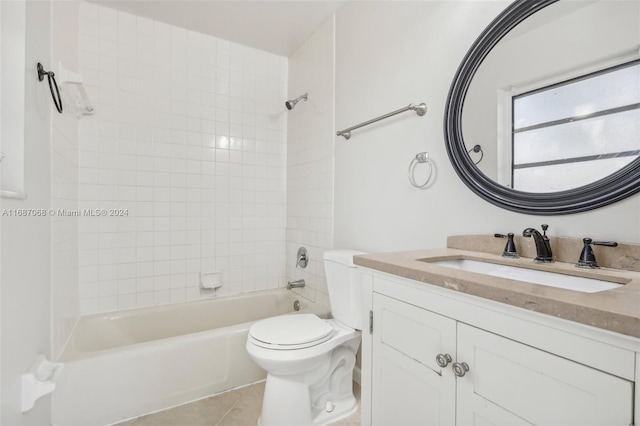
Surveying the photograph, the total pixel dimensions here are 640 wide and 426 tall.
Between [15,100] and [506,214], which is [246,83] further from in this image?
[506,214]

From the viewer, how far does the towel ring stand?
4.77 feet

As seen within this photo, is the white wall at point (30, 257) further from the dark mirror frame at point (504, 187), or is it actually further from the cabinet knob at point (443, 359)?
the dark mirror frame at point (504, 187)

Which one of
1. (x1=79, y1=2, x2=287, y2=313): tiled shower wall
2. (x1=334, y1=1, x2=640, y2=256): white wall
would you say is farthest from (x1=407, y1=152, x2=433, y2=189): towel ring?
(x1=79, y1=2, x2=287, y2=313): tiled shower wall

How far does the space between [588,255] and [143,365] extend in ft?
6.36

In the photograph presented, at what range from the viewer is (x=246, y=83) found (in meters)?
2.60

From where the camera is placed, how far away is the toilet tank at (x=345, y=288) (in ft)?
5.22

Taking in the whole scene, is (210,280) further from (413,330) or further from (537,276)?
(537,276)

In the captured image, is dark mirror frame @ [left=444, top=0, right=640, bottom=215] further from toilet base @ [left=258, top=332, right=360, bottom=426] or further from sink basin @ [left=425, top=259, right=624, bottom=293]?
toilet base @ [left=258, top=332, right=360, bottom=426]

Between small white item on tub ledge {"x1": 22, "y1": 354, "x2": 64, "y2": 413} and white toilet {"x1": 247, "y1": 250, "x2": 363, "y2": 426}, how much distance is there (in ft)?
2.46

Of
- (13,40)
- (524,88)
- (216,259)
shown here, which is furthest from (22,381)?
(524,88)

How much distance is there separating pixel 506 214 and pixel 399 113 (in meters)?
0.73

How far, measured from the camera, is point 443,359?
78 centimetres

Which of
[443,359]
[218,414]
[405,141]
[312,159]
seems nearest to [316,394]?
[218,414]

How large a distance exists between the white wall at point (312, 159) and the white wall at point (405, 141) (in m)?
0.12
